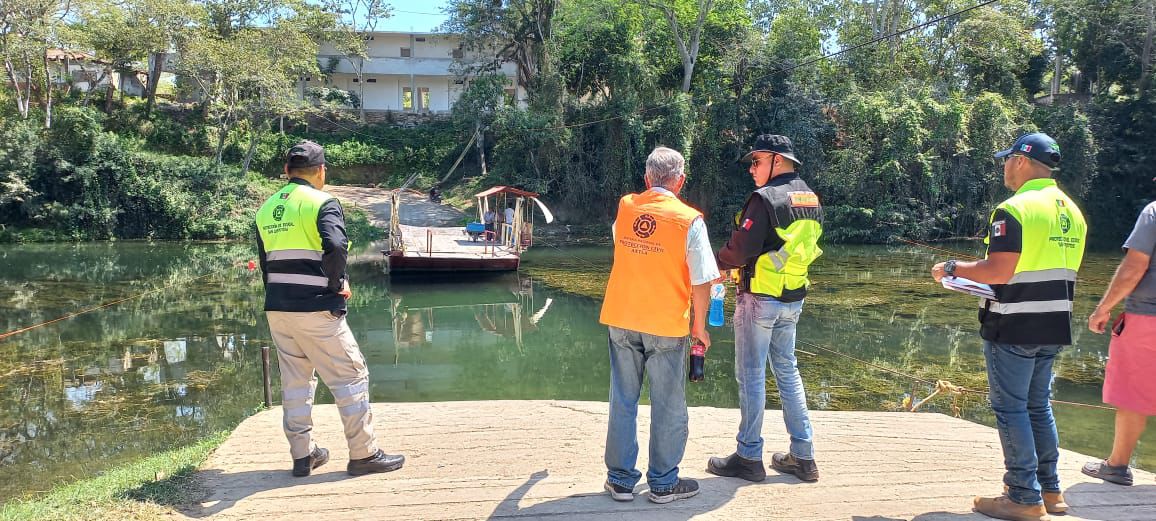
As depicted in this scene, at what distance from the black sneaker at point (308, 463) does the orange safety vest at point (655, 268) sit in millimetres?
1712

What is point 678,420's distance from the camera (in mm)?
3320

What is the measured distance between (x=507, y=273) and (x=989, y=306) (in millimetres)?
15655

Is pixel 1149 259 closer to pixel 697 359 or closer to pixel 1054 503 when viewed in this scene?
pixel 1054 503

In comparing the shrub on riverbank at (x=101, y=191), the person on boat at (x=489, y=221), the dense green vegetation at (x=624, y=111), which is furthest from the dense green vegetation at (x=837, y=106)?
the shrub on riverbank at (x=101, y=191)

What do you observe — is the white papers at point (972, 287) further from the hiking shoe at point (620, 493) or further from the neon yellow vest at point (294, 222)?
the neon yellow vest at point (294, 222)

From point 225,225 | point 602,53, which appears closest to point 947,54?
point 602,53

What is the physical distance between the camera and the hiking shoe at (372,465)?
12.2 ft

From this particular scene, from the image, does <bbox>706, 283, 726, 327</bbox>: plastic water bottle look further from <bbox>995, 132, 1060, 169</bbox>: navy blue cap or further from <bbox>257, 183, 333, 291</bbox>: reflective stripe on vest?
<bbox>257, 183, 333, 291</bbox>: reflective stripe on vest

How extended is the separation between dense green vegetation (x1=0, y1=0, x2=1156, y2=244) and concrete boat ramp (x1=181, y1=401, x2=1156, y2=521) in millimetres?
24332

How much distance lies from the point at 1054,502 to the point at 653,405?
5.96ft

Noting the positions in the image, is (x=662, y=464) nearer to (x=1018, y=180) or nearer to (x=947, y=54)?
(x=1018, y=180)

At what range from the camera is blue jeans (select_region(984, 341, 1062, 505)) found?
320cm

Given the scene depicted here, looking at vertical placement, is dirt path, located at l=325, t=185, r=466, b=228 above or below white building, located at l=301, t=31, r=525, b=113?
below

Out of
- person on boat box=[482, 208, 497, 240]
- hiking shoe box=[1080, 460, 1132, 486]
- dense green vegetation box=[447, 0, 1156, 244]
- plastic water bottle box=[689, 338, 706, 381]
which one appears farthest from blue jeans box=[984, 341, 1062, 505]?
dense green vegetation box=[447, 0, 1156, 244]
